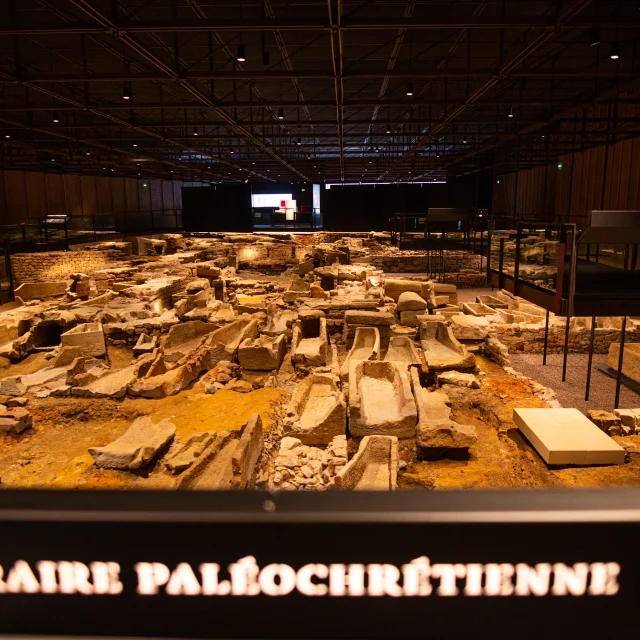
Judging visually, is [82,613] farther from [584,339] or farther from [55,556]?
[584,339]

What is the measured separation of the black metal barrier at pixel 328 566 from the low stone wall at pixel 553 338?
11.4 metres

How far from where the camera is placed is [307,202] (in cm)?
3984

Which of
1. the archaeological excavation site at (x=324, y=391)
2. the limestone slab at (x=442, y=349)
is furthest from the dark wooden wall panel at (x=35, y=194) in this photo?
the limestone slab at (x=442, y=349)

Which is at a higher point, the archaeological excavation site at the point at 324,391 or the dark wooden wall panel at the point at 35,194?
the dark wooden wall panel at the point at 35,194

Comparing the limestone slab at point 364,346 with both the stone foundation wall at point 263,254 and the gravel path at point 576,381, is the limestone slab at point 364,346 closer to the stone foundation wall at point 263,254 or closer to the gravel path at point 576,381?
the gravel path at point 576,381

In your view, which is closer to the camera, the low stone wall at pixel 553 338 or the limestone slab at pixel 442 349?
the limestone slab at pixel 442 349

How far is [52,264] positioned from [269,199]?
2026 cm

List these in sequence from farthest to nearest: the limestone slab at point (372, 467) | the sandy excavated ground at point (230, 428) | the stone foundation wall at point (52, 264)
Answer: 1. the stone foundation wall at point (52, 264)
2. the sandy excavated ground at point (230, 428)
3. the limestone slab at point (372, 467)

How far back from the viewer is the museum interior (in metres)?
6.55

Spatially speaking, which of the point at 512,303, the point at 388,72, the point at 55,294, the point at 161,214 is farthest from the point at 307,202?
the point at 388,72

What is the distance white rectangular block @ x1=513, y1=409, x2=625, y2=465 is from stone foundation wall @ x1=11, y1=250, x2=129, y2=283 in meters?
17.1

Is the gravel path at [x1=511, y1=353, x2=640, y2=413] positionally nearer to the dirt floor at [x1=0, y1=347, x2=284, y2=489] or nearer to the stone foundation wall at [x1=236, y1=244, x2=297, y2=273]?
the dirt floor at [x1=0, y1=347, x2=284, y2=489]

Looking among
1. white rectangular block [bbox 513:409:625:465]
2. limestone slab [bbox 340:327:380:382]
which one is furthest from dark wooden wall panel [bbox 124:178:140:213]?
white rectangular block [bbox 513:409:625:465]

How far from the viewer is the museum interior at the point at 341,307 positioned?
6547 millimetres
